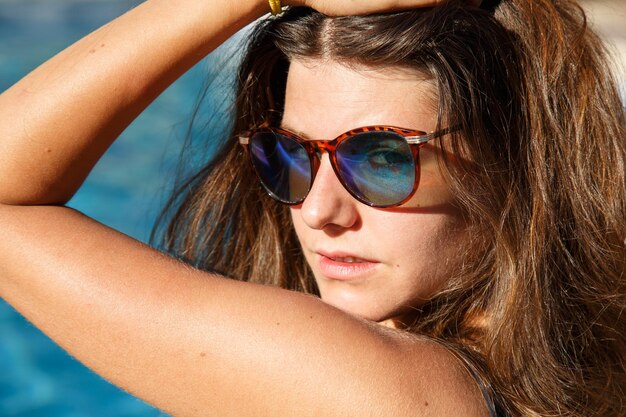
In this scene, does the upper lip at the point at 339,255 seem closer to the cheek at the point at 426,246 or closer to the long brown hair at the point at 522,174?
the cheek at the point at 426,246

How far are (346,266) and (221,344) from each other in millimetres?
532

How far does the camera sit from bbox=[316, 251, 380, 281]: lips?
2.19m

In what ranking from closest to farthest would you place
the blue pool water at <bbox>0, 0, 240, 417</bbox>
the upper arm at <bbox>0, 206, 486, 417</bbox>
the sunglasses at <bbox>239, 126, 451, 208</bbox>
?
the upper arm at <bbox>0, 206, 486, 417</bbox> < the sunglasses at <bbox>239, 126, 451, 208</bbox> < the blue pool water at <bbox>0, 0, 240, 417</bbox>

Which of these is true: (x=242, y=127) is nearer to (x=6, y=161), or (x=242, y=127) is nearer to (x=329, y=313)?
(x=6, y=161)

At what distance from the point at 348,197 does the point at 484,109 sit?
0.40 m

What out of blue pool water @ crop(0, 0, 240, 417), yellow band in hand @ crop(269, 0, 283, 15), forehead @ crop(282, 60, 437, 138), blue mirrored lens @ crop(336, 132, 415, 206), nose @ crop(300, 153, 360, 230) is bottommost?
blue pool water @ crop(0, 0, 240, 417)

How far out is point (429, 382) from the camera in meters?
1.83

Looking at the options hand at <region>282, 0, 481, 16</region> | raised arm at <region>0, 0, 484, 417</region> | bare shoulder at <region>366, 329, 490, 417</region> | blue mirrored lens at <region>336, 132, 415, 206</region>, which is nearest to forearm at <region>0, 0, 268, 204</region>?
raised arm at <region>0, 0, 484, 417</region>

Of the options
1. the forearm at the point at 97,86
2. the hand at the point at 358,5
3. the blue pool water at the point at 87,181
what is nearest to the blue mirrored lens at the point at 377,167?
the hand at the point at 358,5

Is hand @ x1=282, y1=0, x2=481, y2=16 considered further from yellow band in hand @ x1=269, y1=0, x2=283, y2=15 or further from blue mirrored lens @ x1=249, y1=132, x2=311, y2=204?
blue mirrored lens @ x1=249, y1=132, x2=311, y2=204

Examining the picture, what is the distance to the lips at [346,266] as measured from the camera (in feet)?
7.20

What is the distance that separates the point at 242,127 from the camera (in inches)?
103

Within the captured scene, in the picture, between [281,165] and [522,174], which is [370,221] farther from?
[522,174]

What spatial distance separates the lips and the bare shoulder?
0.91 feet
